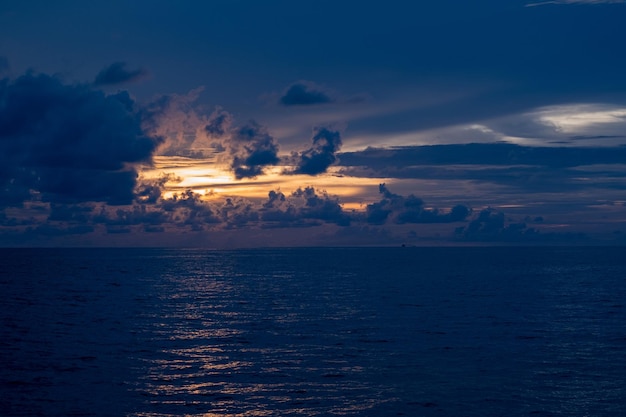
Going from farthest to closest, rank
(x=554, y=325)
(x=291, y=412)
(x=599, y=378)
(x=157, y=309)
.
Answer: (x=157, y=309) < (x=554, y=325) < (x=599, y=378) < (x=291, y=412)

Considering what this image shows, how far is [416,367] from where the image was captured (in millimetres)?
40031

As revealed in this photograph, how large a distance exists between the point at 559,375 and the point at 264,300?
49738 mm

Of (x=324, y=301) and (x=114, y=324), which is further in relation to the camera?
(x=324, y=301)

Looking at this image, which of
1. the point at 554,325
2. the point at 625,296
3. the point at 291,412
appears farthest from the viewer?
the point at 625,296

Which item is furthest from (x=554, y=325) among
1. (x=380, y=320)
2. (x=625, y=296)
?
(x=625, y=296)

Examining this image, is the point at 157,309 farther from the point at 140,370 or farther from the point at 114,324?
the point at 140,370

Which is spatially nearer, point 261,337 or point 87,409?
point 87,409

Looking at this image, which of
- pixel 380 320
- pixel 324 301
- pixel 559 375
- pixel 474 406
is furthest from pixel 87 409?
pixel 324 301

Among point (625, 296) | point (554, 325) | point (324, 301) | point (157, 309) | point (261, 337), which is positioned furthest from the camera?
point (625, 296)

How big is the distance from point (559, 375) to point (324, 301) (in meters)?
45.1

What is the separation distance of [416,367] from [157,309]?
4255cm

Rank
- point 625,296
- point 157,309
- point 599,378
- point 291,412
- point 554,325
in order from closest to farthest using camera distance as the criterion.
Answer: point 291,412 < point 599,378 < point 554,325 < point 157,309 < point 625,296

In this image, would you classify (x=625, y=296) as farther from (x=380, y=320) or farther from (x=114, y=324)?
(x=114, y=324)

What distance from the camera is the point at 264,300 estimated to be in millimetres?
83500
